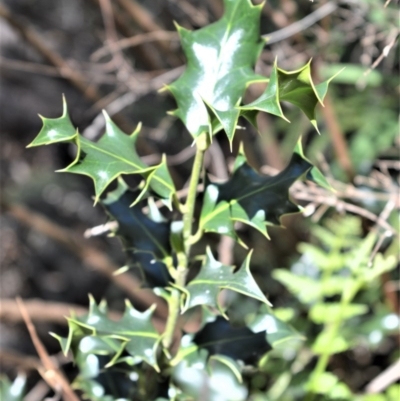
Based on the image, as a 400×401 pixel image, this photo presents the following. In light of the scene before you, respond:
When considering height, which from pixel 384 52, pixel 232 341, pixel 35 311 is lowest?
pixel 35 311

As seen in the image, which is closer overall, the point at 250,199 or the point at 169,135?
the point at 250,199

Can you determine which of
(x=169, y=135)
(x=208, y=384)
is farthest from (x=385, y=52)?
(x=169, y=135)

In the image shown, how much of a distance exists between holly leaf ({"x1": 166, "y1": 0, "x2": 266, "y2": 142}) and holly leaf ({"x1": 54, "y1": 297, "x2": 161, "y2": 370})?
19 cm

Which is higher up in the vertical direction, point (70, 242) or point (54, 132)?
point (54, 132)

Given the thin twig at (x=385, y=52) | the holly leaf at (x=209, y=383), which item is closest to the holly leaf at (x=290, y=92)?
the thin twig at (x=385, y=52)

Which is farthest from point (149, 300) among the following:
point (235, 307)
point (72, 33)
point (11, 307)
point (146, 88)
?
point (72, 33)

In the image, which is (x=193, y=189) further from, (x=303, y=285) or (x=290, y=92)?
(x=303, y=285)

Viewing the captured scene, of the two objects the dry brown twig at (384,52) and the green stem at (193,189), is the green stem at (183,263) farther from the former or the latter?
the dry brown twig at (384,52)

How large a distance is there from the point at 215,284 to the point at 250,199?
0.28 ft

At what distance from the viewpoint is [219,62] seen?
1.65 feet

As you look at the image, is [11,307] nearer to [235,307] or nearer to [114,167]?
[235,307]

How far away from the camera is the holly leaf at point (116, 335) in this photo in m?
0.51

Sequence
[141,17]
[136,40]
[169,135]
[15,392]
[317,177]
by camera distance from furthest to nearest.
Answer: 1. [169,135]
2. [141,17]
3. [136,40]
4. [15,392]
5. [317,177]

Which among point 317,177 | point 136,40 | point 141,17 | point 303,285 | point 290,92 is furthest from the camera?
point 141,17
